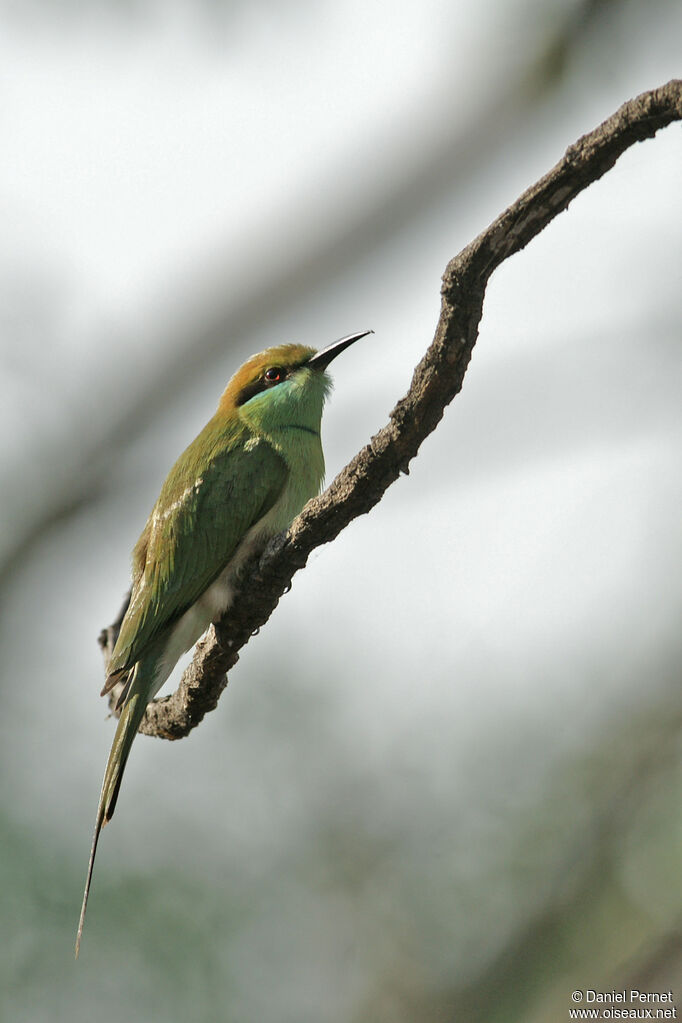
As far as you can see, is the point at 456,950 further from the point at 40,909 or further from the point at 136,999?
the point at 40,909

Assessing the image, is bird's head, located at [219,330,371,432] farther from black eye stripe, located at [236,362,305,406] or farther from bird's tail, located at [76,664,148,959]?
bird's tail, located at [76,664,148,959]

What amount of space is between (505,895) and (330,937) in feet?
2.71

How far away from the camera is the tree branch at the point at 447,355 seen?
1.81m

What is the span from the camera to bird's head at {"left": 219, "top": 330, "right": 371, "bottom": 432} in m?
3.73

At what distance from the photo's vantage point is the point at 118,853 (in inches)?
178

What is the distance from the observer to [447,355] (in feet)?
6.61

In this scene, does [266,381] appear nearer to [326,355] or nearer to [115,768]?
[326,355]

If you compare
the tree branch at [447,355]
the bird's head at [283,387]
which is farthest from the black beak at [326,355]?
the tree branch at [447,355]

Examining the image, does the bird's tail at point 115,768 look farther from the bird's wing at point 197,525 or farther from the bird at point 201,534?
the bird's wing at point 197,525

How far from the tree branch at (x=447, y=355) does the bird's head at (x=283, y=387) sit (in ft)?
3.33

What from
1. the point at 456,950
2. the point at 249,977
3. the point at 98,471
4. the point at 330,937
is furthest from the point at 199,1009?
the point at 98,471

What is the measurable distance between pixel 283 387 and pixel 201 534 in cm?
78

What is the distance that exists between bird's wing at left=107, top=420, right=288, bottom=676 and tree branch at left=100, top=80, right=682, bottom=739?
455 mm

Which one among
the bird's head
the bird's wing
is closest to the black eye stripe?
the bird's head
